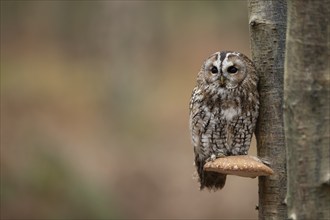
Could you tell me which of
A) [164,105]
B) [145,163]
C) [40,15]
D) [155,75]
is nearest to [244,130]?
[145,163]

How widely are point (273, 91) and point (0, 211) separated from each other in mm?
5781

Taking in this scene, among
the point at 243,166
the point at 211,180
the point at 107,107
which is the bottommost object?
the point at 107,107

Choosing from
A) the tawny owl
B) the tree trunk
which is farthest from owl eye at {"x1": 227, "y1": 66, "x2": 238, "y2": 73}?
the tree trunk

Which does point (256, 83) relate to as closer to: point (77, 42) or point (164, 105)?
point (164, 105)

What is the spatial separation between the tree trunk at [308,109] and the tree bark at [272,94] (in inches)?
21.2

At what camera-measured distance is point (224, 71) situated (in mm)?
2848

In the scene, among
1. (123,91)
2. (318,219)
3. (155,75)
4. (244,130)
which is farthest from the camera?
(155,75)

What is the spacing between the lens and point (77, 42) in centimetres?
1421

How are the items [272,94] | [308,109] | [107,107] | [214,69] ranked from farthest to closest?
[107,107]
[214,69]
[272,94]
[308,109]

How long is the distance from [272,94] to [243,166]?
324 mm

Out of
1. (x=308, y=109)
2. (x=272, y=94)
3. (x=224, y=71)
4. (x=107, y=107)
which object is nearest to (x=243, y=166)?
(x=272, y=94)

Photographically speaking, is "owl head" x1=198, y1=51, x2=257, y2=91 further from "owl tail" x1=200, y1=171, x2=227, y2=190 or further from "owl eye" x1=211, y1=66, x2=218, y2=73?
"owl tail" x1=200, y1=171, x2=227, y2=190

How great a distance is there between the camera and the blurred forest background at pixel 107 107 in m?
7.65

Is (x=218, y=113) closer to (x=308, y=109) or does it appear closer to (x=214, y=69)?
(x=214, y=69)
